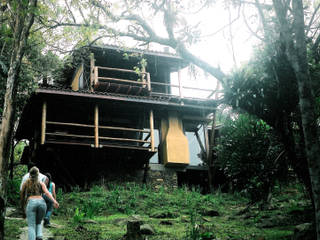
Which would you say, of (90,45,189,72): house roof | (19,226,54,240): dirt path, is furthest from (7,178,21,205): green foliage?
(90,45,189,72): house roof

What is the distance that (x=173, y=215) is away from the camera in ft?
38.5

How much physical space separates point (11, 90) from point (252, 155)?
6457mm

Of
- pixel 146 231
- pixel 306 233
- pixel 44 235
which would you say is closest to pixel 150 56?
pixel 146 231

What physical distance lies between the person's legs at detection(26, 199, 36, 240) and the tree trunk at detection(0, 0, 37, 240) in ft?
1.95

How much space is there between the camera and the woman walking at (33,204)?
666cm

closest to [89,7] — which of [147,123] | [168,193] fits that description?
[168,193]

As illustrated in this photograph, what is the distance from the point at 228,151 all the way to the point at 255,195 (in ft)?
6.34

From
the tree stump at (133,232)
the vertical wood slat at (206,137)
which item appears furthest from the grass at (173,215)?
the vertical wood slat at (206,137)

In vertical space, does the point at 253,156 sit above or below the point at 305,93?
below

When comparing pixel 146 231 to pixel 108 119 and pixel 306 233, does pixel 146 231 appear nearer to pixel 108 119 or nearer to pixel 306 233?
pixel 306 233

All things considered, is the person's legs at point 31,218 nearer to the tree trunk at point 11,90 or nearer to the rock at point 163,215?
the tree trunk at point 11,90

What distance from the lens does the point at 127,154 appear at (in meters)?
17.4

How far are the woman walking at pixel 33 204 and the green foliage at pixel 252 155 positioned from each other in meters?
5.73

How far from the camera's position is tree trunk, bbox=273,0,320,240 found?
671cm
